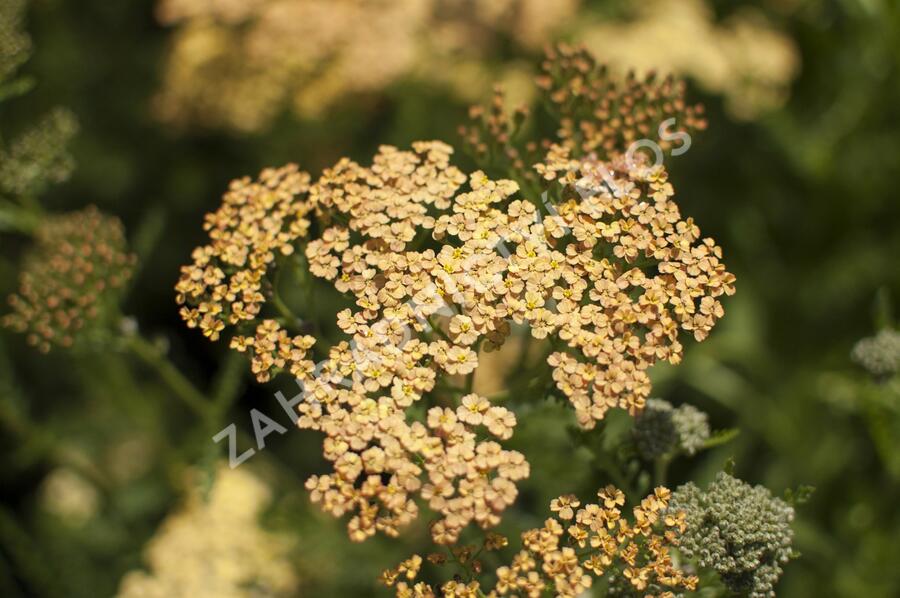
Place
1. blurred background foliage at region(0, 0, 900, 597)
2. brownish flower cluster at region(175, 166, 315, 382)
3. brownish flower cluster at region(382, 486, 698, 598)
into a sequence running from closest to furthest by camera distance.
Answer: brownish flower cluster at region(382, 486, 698, 598), brownish flower cluster at region(175, 166, 315, 382), blurred background foliage at region(0, 0, 900, 597)

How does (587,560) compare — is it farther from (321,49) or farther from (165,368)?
(321,49)

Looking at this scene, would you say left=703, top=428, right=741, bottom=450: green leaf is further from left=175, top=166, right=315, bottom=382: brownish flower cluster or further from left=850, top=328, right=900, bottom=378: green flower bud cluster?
left=175, top=166, right=315, bottom=382: brownish flower cluster

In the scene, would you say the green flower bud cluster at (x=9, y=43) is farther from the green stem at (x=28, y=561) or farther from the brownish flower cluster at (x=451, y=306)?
the green stem at (x=28, y=561)

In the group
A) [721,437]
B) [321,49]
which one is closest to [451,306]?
[721,437]

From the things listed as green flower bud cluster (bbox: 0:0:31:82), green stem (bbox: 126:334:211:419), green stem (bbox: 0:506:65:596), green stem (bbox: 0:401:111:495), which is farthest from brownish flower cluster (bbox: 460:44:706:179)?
green stem (bbox: 0:506:65:596)

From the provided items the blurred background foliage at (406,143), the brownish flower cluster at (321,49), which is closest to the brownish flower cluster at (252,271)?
the blurred background foliage at (406,143)

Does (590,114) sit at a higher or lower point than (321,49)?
lower

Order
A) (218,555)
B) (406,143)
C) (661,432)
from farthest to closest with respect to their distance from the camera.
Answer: (406,143) → (218,555) → (661,432)
